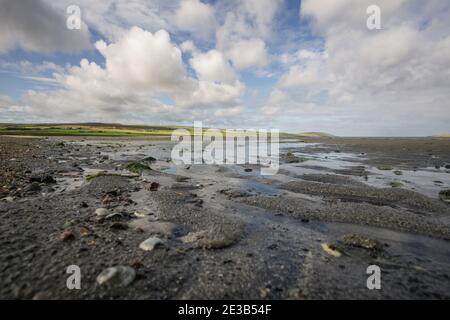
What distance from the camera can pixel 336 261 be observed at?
18.8 feet

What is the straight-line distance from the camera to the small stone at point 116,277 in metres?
4.30

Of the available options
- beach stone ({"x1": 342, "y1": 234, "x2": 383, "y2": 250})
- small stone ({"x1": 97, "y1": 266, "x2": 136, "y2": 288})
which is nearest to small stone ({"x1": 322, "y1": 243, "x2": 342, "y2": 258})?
beach stone ({"x1": 342, "y1": 234, "x2": 383, "y2": 250})

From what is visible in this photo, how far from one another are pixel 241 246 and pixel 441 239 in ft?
21.3

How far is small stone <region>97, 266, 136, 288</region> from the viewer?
14.1 feet

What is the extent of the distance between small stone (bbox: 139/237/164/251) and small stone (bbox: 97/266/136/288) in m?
1.16

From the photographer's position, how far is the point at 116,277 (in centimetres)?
440

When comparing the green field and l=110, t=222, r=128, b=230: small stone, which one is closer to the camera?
l=110, t=222, r=128, b=230: small stone

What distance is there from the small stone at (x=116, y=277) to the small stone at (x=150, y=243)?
1163 millimetres

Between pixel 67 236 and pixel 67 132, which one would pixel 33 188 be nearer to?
pixel 67 236

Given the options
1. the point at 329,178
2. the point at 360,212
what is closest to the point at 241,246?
the point at 360,212

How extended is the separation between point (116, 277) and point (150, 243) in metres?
1.56

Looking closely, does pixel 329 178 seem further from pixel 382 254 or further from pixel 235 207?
pixel 382 254

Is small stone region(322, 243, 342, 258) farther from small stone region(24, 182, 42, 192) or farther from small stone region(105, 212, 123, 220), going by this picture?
small stone region(24, 182, 42, 192)

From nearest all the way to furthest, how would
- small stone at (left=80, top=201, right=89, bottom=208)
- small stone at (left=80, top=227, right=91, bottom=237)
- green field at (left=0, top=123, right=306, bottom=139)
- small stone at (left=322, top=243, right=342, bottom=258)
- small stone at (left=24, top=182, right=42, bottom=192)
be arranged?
small stone at (left=322, top=243, right=342, bottom=258), small stone at (left=80, top=227, right=91, bottom=237), small stone at (left=80, top=201, right=89, bottom=208), small stone at (left=24, top=182, right=42, bottom=192), green field at (left=0, top=123, right=306, bottom=139)
